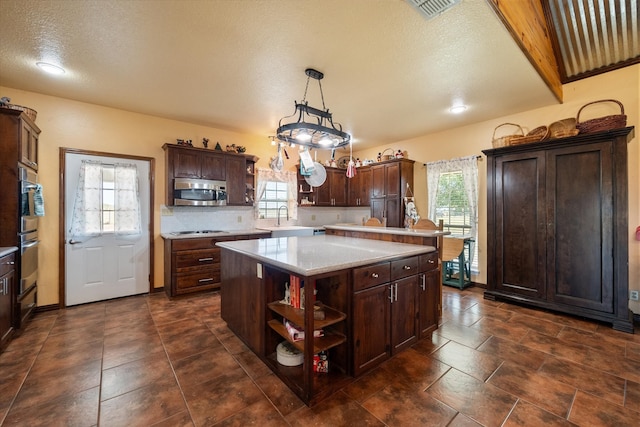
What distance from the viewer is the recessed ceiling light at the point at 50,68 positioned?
271 cm

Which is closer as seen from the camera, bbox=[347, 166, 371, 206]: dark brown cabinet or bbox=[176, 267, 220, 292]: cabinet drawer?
bbox=[176, 267, 220, 292]: cabinet drawer

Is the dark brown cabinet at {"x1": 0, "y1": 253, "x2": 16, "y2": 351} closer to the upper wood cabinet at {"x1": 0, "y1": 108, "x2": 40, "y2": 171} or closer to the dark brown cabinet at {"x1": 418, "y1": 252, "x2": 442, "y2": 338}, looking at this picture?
the upper wood cabinet at {"x1": 0, "y1": 108, "x2": 40, "y2": 171}

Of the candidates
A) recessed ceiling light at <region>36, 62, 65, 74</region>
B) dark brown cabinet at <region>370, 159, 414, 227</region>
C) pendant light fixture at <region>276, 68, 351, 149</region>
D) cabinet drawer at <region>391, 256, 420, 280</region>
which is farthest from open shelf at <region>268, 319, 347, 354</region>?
dark brown cabinet at <region>370, 159, 414, 227</region>

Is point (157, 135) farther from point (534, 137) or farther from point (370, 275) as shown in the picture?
point (534, 137)

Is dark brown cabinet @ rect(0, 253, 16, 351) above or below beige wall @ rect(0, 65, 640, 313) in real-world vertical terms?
below

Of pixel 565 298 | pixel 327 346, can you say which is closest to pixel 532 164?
pixel 565 298

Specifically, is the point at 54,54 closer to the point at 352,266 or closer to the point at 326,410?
the point at 352,266

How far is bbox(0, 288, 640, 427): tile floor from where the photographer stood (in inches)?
65.8

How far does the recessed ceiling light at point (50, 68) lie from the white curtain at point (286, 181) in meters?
2.95

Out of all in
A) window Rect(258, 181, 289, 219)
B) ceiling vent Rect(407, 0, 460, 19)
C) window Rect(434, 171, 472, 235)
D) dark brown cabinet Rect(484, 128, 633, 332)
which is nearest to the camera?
ceiling vent Rect(407, 0, 460, 19)

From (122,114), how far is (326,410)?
459 centimetres

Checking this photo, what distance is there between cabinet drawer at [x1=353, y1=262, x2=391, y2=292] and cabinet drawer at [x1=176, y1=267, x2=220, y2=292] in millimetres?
2949

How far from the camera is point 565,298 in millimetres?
3213

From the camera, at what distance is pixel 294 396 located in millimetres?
1855
